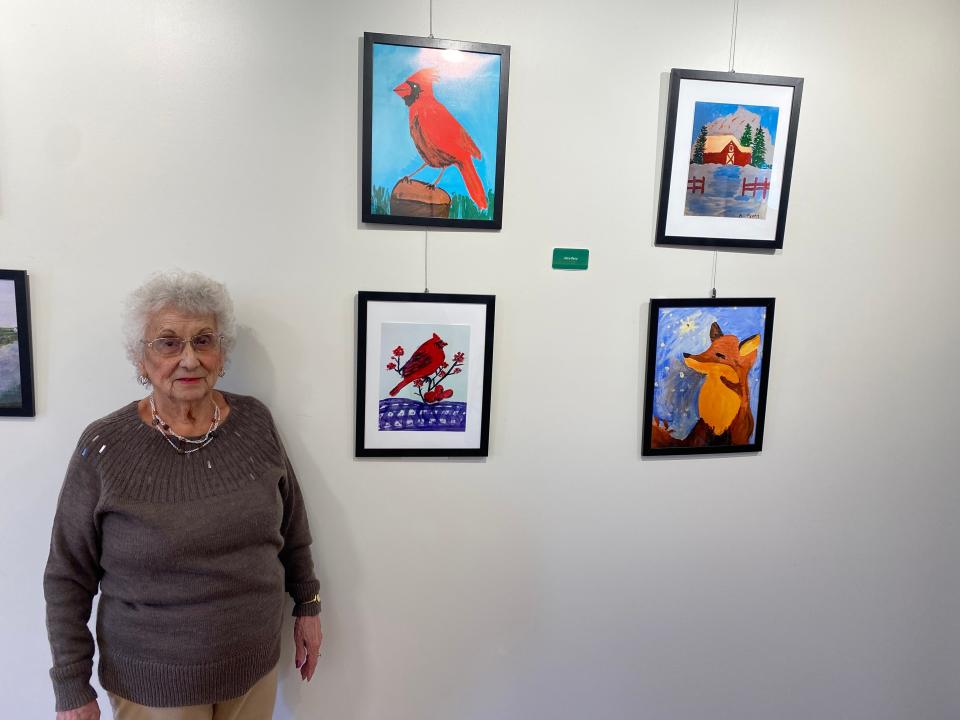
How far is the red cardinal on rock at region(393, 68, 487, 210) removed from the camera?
4.65 ft

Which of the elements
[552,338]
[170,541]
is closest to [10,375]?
[170,541]

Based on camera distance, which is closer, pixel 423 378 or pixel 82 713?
pixel 82 713

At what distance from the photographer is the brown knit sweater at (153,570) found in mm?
1192

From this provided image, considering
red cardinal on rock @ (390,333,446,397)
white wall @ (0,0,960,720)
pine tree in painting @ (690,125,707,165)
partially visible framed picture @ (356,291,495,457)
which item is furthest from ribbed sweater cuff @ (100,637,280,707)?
pine tree in painting @ (690,125,707,165)

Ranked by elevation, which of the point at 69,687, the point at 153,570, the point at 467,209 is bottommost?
the point at 69,687

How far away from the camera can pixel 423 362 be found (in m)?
1.52

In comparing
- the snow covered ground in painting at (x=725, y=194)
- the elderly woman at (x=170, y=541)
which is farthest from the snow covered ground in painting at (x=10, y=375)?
the snow covered ground in painting at (x=725, y=194)

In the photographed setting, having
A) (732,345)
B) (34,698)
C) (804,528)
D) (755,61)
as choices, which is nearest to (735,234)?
(732,345)

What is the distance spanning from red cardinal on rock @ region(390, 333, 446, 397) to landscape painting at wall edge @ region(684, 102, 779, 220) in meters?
0.76

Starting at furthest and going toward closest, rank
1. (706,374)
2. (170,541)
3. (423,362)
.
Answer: (706,374), (423,362), (170,541)

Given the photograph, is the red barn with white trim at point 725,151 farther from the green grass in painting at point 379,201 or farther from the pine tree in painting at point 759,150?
the green grass in painting at point 379,201

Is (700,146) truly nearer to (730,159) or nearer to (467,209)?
(730,159)

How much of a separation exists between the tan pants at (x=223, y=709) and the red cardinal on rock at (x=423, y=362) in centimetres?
74

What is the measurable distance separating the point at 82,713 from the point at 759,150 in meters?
2.07
